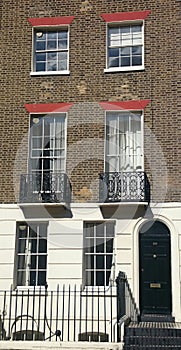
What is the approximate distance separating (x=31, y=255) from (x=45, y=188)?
2.13 metres

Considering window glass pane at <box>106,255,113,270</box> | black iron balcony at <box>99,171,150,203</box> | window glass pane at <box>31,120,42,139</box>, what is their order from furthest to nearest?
1. window glass pane at <box>31,120,42,139</box>
2. window glass pane at <box>106,255,113,270</box>
3. black iron balcony at <box>99,171,150,203</box>

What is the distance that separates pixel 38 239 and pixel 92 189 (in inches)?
91.3

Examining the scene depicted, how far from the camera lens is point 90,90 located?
16.3 metres


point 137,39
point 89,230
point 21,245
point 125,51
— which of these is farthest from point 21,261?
point 137,39

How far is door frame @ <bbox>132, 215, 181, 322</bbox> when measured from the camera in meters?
14.4

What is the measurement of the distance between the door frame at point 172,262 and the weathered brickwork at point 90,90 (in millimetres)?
813

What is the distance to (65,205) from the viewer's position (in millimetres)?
15320

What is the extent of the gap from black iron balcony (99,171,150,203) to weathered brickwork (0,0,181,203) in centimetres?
29

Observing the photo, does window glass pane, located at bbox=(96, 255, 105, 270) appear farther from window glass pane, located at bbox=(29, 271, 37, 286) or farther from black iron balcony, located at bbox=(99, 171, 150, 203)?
window glass pane, located at bbox=(29, 271, 37, 286)

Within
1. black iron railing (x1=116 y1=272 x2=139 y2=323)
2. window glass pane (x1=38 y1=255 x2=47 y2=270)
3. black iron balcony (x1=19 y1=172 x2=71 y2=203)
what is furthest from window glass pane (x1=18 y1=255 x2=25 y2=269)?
black iron railing (x1=116 y1=272 x2=139 y2=323)

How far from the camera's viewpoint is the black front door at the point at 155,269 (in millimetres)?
14648

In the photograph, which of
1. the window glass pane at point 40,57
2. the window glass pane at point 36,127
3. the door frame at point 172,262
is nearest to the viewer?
the door frame at point 172,262

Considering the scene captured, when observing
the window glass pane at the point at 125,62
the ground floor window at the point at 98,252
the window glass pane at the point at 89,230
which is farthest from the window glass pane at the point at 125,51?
the window glass pane at the point at 89,230

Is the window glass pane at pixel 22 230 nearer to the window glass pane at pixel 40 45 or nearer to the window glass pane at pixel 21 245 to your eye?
the window glass pane at pixel 21 245
